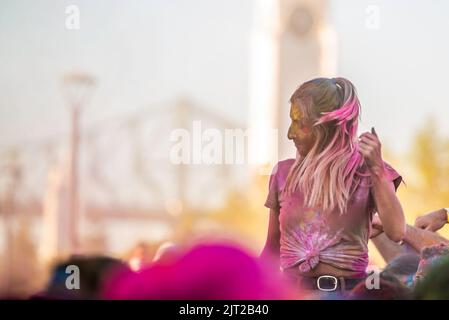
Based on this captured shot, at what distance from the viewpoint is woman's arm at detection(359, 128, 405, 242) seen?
104 inches

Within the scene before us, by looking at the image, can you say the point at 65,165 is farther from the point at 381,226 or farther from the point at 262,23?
the point at 381,226

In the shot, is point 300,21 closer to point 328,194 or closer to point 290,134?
point 290,134

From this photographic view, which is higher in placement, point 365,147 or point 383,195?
point 365,147

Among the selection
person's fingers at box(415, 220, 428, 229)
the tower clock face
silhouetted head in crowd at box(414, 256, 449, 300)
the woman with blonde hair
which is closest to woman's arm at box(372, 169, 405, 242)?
the woman with blonde hair

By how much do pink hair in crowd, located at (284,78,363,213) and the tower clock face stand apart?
0.83 feet

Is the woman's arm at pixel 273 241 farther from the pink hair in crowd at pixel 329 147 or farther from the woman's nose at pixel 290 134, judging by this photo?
the woman's nose at pixel 290 134

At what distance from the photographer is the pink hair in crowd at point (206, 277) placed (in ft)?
3.16

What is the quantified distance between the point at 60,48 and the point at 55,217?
0.56m

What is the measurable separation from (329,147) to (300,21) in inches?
20.4

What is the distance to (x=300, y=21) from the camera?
290cm

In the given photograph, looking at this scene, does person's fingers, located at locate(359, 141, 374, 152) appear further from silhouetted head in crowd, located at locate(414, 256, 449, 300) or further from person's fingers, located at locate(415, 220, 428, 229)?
silhouetted head in crowd, located at locate(414, 256, 449, 300)

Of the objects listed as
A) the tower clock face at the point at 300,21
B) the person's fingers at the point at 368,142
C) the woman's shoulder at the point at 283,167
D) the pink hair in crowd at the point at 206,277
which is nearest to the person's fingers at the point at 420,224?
the person's fingers at the point at 368,142

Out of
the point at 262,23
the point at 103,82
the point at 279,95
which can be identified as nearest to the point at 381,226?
the point at 279,95

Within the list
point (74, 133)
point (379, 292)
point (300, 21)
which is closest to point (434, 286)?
point (379, 292)
